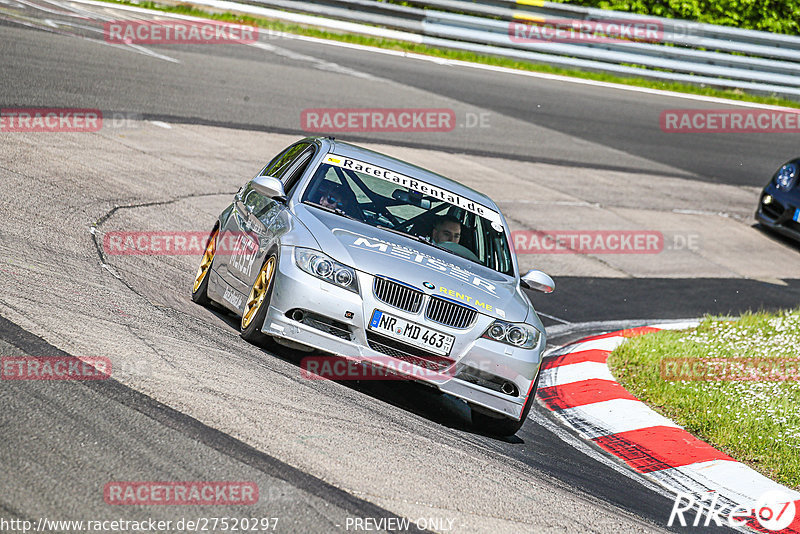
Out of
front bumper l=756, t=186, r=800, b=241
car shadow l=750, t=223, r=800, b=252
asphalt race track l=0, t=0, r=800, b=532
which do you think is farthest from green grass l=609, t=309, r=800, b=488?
car shadow l=750, t=223, r=800, b=252

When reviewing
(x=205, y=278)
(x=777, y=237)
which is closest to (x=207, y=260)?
(x=205, y=278)

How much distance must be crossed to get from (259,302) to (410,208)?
4.79 feet

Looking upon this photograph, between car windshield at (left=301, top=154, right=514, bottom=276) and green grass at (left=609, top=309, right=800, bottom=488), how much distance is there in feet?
5.82

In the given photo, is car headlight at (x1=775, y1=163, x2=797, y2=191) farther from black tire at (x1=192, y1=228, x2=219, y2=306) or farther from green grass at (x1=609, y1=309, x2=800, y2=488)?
black tire at (x1=192, y1=228, x2=219, y2=306)

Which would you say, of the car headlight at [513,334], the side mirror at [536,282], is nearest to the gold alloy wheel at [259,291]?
the car headlight at [513,334]

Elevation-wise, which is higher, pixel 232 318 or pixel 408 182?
pixel 408 182

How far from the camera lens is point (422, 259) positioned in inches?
254

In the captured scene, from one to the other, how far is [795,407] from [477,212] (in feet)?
9.11

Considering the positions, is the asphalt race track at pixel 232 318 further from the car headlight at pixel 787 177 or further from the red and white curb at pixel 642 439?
the car headlight at pixel 787 177

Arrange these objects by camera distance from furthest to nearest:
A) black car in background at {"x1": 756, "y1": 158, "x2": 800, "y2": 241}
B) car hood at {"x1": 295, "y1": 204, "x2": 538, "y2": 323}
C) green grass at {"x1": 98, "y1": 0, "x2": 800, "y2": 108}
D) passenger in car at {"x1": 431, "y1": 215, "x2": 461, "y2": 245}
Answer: green grass at {"x1": 98, "y1": 0, "x2": 800, "y2": 108}
black car in background at {"x1": 756, "y1": 158, "x2": 800, "y2": 241}
passenger in car at {"x1": 431, "y1": 215, "x2": 461, "y2": 245}
car hood at {"x1": 295, "y1": 204, "x2": 538, "y2": 323}

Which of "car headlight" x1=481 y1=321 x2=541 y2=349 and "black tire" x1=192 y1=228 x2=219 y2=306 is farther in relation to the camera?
"black tire" x1=192 y1=228 x2=219 y2=306

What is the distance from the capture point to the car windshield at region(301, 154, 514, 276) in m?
7.02

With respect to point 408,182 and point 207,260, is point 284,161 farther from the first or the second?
point 408,182

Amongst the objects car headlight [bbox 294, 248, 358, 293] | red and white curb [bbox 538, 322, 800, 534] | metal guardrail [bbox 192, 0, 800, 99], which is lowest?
red and white curb [bbox 538, 322, 800, 534]
